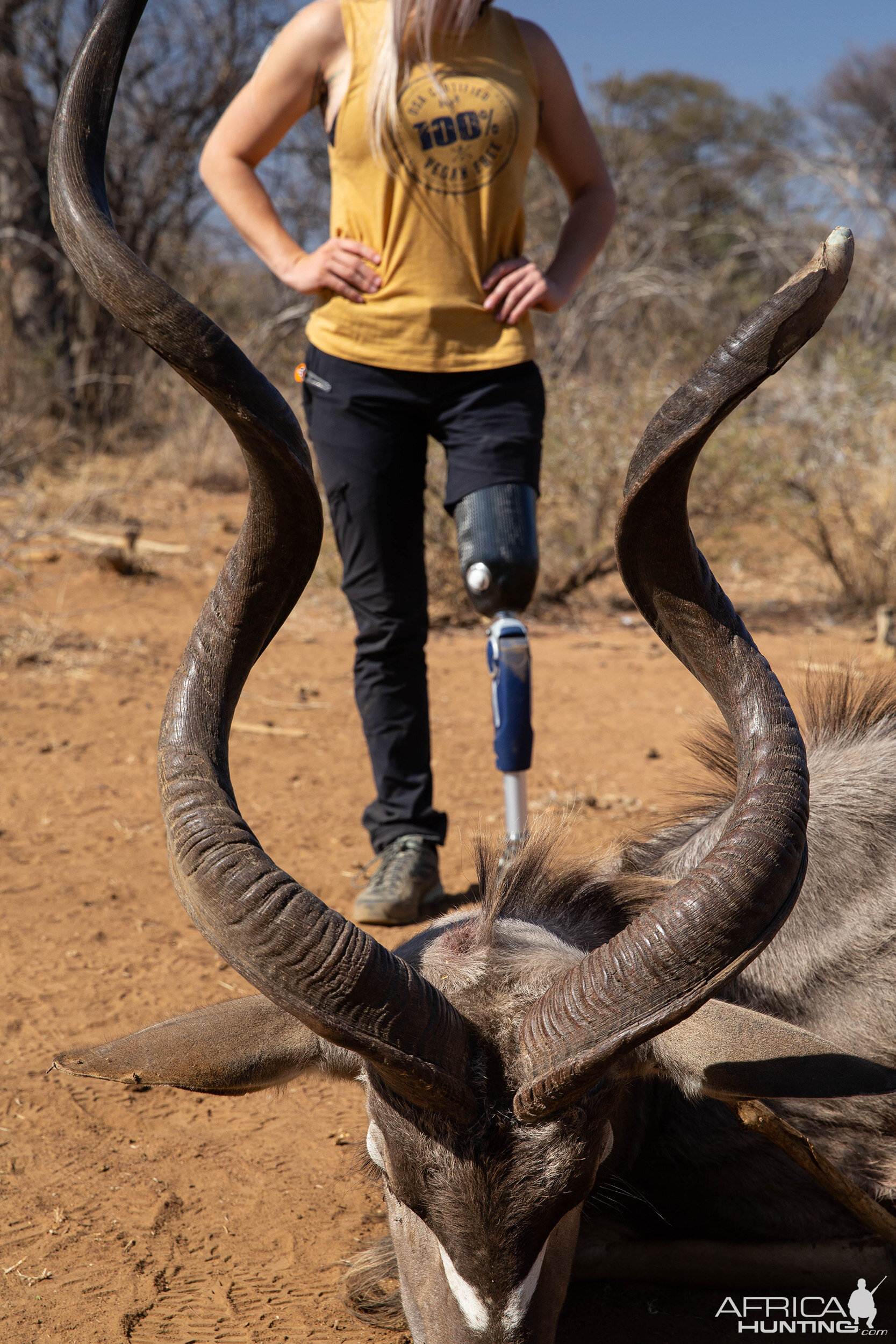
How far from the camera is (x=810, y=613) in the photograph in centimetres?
1007

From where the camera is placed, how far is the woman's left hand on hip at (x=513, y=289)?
388 cm

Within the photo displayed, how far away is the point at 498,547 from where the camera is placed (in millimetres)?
3830

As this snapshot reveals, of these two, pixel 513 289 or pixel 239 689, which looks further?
pixel 513 289

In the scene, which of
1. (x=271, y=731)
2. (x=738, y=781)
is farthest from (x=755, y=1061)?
(x=271, y=731)

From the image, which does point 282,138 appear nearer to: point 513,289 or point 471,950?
point 513,289

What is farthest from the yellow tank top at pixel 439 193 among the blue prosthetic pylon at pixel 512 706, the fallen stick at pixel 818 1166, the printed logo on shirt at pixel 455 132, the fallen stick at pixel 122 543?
the fallen stick at pixel 122 543

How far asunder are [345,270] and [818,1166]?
2954 mm

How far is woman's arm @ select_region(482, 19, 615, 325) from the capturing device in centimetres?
390

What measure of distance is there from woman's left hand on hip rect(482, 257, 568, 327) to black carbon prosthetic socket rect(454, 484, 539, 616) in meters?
0.58

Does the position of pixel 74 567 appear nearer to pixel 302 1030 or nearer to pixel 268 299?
pixel 302 1030

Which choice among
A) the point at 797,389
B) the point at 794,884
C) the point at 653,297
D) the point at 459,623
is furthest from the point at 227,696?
the point at 653,297

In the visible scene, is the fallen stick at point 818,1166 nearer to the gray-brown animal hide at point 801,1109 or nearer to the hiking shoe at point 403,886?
the gray-brown animal hide at point 801,1109

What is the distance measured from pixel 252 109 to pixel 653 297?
14.3 metres

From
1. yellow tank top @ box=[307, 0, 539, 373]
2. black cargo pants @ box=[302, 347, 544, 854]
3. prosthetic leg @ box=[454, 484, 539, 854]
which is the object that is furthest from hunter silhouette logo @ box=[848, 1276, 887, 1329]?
yellow tank top @ box=[307, 0, 539, 373]
